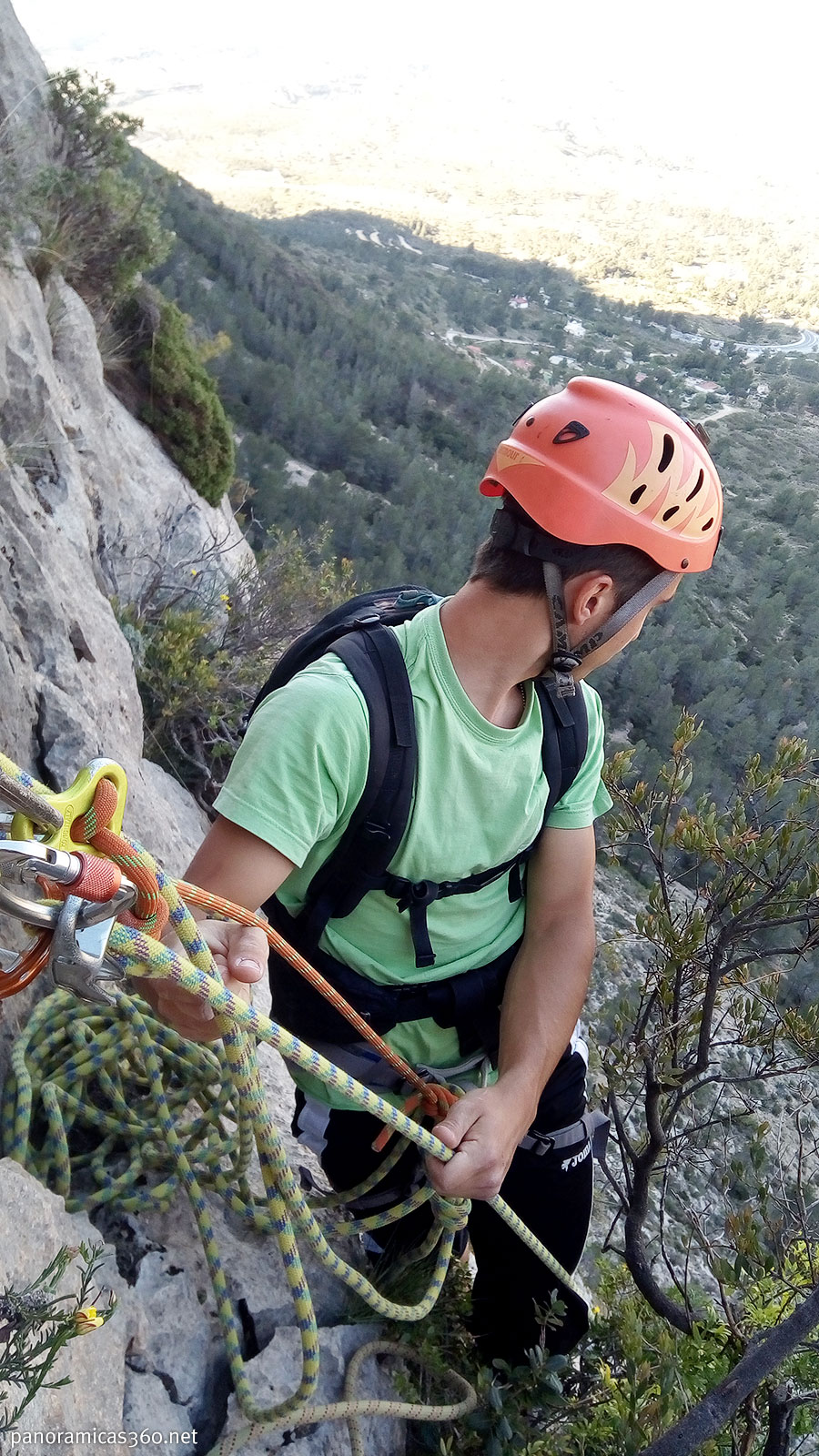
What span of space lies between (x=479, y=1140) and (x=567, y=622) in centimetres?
97

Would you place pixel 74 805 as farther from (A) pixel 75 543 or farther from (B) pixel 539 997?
(A) pixel 75 543

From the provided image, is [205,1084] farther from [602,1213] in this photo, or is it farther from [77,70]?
[77,70]

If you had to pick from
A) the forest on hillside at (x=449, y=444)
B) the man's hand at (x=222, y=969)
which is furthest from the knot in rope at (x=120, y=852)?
the forest on hillside at (x=449, y=444)

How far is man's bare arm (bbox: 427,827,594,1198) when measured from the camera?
1.60 m

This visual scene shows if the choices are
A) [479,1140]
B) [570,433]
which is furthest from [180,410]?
[479,1140]

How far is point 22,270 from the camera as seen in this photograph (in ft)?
15.6

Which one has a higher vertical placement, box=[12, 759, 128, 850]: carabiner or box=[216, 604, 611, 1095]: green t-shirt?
box=[12, 759, 128, 850]: carabiner

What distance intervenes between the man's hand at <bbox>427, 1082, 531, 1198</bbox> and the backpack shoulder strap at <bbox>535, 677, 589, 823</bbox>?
560 millimetres

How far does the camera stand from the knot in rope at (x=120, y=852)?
96 cm

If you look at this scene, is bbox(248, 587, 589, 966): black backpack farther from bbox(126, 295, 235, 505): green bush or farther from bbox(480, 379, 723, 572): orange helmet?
bbox(126, 295, 235, 505): green bush

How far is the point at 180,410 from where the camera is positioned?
684cm

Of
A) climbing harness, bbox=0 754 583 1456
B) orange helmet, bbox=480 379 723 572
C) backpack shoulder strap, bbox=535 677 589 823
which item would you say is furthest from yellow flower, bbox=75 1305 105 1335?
orange helmet, bbox=480 379 723 572

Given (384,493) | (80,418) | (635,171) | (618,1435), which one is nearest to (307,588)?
(80,418)

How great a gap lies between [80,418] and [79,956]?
5097 millimetres
